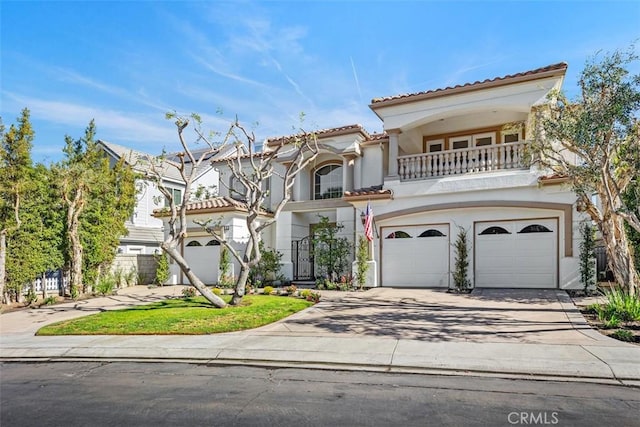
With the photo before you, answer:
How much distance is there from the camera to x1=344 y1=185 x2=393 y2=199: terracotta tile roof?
16531 mm

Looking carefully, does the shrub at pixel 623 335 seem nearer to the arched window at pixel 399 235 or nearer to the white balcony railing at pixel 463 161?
the white balcony railing at pixel 463 161

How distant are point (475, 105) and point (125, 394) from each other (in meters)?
14.2

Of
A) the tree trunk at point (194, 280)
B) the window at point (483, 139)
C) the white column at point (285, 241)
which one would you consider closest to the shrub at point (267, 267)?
the white column at point (285, 241)

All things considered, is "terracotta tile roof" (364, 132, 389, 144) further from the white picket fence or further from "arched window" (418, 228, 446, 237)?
the white picket fence

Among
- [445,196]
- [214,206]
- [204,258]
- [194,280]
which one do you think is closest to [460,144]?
[445,196]

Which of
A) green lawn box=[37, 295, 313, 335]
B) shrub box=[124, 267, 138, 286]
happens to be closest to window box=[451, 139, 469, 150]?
green lawn box=[37, 295, 313, 335]

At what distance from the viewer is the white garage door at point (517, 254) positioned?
14.6 meters

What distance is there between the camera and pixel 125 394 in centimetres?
598

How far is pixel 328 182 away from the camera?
20031mm

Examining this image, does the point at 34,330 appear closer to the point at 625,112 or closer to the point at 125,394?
the point at 125,394

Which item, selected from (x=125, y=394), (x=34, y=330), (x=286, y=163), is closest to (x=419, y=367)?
(x=125, y=394)

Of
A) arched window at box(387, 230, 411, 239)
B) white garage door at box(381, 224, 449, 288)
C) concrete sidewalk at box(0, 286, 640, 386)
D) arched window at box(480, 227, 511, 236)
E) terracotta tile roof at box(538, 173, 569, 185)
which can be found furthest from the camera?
arched window at box(387, 230, 411, 239)

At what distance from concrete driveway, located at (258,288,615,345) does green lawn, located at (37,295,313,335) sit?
64cm

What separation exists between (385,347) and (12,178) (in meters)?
12.8
